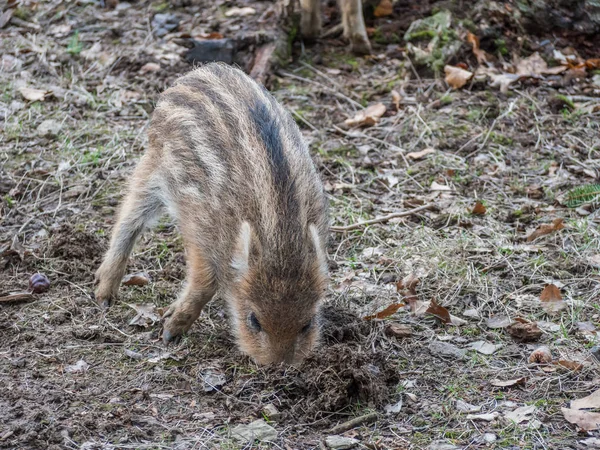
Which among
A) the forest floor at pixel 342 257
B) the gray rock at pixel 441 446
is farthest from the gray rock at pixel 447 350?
the gray rock at pixel 441 446

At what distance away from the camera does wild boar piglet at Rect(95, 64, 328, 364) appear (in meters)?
4.11

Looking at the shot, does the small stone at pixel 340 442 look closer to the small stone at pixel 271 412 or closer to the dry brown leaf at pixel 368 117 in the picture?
the small stone at pixel 271 412

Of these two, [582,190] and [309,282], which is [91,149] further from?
[582,190]

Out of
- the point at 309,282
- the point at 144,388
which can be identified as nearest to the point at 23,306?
the point at 144,388

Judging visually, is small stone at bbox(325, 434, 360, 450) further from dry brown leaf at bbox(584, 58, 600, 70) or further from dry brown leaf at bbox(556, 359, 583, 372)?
dry brown leaf at bbox(584, 58, 600, 70)

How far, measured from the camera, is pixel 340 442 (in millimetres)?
3611

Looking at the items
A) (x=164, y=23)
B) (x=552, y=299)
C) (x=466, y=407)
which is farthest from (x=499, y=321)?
(x=164, y=23)

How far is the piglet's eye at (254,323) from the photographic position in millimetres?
4209

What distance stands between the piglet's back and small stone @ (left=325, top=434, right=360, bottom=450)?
0.88 metres

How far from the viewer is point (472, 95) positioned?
23.9 ft

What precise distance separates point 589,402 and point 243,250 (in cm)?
180

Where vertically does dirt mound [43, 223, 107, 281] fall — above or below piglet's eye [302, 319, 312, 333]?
below

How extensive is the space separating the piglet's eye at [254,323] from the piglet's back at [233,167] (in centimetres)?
33

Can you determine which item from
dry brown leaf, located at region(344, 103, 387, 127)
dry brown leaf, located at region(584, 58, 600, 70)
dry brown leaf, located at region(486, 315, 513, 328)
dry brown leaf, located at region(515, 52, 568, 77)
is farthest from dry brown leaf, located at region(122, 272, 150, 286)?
dry brown leaf, located at region(584, 58, 600, 70)
